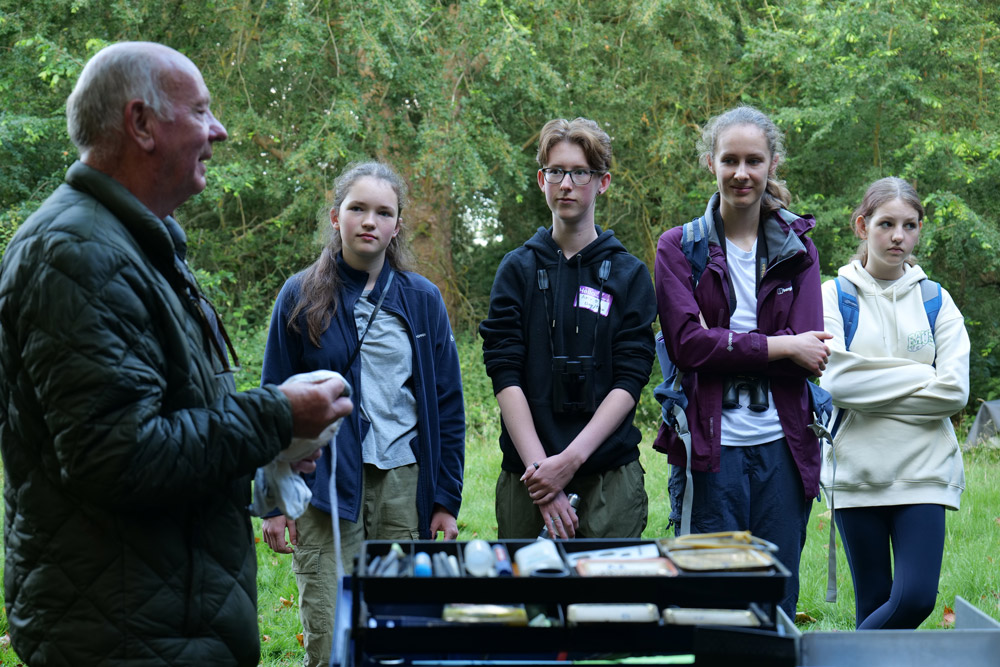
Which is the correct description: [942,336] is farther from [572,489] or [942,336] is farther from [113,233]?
[113,233]

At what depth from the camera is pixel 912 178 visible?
12531 millimetres

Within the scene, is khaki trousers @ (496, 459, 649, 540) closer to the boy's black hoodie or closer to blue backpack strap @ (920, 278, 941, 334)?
the boy's black hoodie

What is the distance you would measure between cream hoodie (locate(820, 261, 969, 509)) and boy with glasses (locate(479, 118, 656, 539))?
2.77 feet

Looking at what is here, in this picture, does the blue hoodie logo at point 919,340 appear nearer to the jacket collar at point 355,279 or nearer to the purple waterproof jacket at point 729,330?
the purple waterproof jacket at point 729,330

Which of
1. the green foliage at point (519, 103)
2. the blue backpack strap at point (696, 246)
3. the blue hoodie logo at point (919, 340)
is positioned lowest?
the blue hoodie logo at point (919, 340)

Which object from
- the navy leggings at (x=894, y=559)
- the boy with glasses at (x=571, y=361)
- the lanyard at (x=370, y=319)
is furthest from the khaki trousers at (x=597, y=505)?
the navy leggings at (x=894, y=559)

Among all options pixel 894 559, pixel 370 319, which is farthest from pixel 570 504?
pixel 894 559

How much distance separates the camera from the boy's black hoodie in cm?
329

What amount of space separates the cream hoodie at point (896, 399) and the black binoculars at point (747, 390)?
536mm

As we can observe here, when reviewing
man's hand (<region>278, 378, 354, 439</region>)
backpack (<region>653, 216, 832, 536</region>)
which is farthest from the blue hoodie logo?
man's hand (<region>278, 378, 354, 439</region>)

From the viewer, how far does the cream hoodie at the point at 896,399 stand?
3551 millimetres

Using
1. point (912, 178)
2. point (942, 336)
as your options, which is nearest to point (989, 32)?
point (912, 178)

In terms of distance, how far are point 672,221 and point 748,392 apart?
10.9m

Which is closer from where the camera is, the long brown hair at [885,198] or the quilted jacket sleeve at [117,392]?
the quilted jacket sleeve at [117,392]
